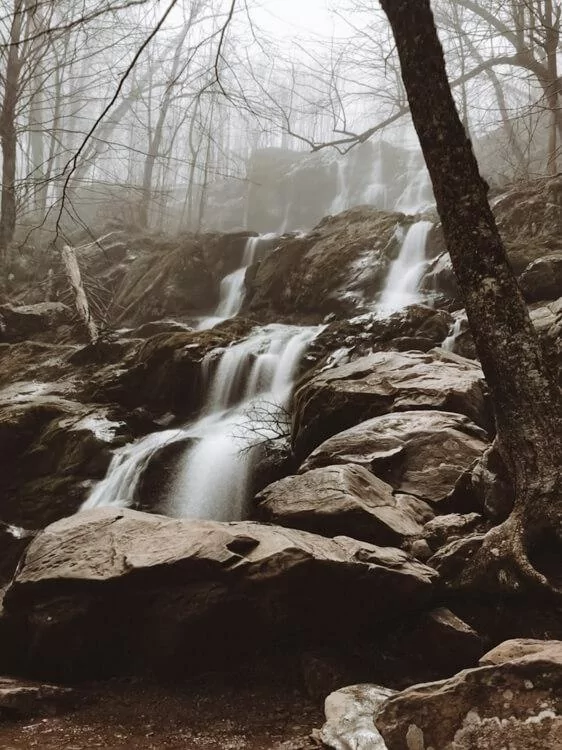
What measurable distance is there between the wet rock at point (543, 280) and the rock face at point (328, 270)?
12.3 feet

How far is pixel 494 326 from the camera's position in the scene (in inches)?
141

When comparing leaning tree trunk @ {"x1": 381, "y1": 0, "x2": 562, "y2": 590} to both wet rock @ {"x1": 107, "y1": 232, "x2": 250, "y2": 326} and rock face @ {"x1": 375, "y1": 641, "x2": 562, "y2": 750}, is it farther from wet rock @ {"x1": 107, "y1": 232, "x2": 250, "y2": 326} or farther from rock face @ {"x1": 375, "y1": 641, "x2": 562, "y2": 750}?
wet rock @ {"x1": 107, "y1": 232, "x2": 250, "y2": 326}

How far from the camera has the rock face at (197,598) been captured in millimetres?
3439

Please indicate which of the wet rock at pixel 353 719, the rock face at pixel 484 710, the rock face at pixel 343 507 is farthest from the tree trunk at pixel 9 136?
the rock face at pixel 484 710

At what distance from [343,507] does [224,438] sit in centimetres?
419

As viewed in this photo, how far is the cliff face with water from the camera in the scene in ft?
11.4

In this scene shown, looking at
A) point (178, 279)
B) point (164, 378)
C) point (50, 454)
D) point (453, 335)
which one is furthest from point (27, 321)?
point (453, 335)

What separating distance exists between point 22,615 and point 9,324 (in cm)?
1174

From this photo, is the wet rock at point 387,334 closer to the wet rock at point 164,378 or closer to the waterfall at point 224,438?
the waterfall at point 224,438

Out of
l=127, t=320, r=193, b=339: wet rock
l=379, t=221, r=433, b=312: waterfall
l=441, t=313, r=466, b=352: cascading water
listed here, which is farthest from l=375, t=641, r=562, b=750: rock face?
l=127, t=320, r=193, b=339: wet rock

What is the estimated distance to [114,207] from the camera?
26391 mm

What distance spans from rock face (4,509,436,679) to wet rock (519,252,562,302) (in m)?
7.22

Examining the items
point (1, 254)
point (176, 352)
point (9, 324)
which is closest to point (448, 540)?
point (176, 352)

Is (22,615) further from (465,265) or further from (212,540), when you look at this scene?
(465,265)
